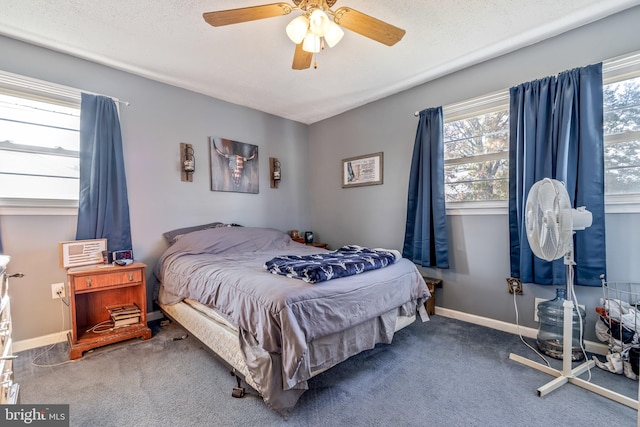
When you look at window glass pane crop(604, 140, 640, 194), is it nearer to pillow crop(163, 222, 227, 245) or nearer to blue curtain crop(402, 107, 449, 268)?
blue curtain crop(402, 107, 449, 268)

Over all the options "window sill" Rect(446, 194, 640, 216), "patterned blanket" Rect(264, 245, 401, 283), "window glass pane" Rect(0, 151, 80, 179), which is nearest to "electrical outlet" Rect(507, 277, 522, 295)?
"window sill" Rect(446, 194, 640, 216)

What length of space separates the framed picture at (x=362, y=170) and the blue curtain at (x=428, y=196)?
0.53m

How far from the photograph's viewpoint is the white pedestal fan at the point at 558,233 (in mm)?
1689

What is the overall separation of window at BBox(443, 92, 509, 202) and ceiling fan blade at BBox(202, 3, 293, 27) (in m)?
2.03

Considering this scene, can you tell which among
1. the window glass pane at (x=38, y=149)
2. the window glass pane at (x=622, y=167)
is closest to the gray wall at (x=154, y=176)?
the window glass pane at (x=38, y=149)

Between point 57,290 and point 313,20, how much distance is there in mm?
2937

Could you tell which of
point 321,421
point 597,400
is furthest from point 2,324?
point 597,400

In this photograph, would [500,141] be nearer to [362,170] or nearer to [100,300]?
[362,170]

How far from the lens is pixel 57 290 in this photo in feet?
8.10

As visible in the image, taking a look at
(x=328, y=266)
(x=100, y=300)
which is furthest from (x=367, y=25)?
(x=100, y=300)

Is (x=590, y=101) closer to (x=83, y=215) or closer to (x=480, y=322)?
(x=480, y=322)

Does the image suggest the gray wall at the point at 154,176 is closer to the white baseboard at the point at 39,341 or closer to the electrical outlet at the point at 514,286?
the white baseboard at the point at 39,341

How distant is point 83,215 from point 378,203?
3.01 metres

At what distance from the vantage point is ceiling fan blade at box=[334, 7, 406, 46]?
168cm
